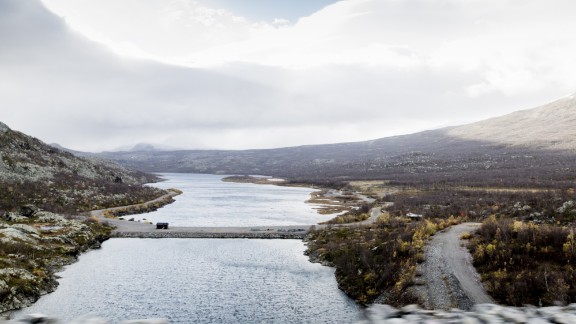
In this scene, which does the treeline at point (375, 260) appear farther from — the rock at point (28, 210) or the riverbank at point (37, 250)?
the rock at point (28, 210)

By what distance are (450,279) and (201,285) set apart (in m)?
23.5

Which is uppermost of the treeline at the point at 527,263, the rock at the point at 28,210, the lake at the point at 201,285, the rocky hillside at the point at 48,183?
the rocky hillside at the point at 48,183

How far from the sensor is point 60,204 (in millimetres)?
88875

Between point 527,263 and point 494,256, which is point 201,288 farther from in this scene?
point 527,263

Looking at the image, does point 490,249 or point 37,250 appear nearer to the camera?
point 490,249

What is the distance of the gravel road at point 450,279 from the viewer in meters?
27.5

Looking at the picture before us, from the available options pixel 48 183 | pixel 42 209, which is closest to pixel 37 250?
pixel 42 209

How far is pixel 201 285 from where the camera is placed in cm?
3931

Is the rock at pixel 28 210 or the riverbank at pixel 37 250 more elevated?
the rock at pixel 28 210

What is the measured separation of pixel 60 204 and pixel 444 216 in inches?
3229

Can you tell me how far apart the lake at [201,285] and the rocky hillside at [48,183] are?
35.4 metres

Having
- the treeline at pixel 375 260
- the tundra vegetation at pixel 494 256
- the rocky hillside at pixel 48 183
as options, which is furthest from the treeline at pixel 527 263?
the rocky hillside at pixel 48 183

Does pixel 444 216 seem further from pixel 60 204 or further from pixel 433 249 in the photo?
pixel 60 204

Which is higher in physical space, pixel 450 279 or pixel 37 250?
pixel 37 250
